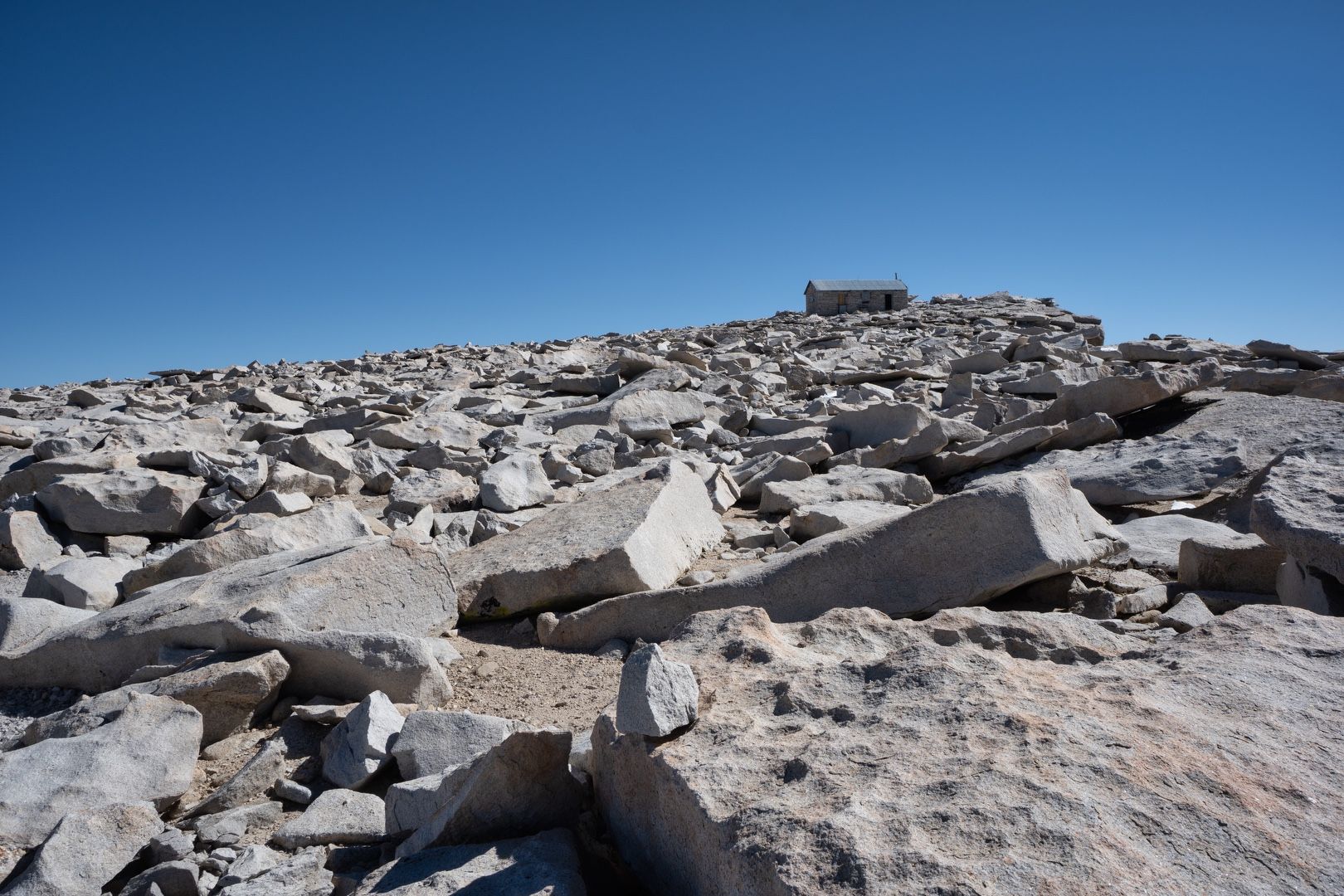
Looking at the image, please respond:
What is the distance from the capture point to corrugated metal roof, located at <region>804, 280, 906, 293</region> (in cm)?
2941

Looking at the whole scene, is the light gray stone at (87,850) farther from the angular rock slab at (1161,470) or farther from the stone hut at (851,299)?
the stone hut at (851,299)

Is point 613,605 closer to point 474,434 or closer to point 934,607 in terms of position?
point 934,607

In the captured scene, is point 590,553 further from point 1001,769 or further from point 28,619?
point 1001,769

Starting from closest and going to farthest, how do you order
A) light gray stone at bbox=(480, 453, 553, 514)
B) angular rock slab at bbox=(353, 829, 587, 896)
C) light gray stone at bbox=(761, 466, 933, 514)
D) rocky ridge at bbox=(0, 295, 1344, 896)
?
rocky ridge at bbox=(0, 295, 1344, 896), angular rock slab at bbox=(353, 829, 587, 896), light gray stone at bbox=(761, 466, 933, 514), light gray stone at bbox=(480, 453, 553, 514)

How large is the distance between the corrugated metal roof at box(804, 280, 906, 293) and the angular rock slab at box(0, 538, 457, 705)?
2699 cm

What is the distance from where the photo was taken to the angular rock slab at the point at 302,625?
9.32 feet

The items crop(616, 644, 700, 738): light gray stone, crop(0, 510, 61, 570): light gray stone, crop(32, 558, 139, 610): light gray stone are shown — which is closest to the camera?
crop(616, 644, 700, 738): light gray stone

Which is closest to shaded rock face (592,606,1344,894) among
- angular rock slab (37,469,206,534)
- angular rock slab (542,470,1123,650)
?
angular rock slab (542,470,1123,650)

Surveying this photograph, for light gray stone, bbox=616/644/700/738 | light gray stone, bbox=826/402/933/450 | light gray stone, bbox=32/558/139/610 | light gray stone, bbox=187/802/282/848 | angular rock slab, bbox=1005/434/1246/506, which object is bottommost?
light gray stone, bbox=187/802/282/848

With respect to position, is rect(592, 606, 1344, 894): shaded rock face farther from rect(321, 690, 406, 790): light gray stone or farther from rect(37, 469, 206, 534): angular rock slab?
rect(37, 469, 206, 534): angular rock slab

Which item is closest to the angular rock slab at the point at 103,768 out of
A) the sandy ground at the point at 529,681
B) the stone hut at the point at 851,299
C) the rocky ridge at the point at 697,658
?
the rocky ridge at the point at 697,658

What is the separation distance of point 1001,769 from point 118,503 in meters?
4.89

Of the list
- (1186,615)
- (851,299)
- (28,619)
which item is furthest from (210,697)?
(851,299)

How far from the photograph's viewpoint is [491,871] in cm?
169
